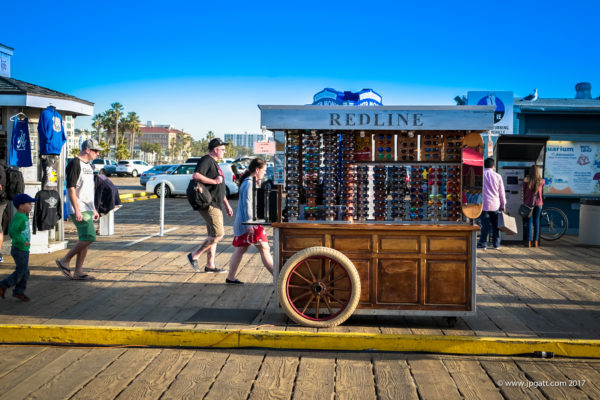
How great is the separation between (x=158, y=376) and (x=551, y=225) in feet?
38.6

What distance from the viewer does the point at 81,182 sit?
24.8ft

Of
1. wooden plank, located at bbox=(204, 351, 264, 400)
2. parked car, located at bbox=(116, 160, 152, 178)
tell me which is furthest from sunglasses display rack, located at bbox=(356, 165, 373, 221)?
parked car, located at bbox=(116, 160, 152, 178)

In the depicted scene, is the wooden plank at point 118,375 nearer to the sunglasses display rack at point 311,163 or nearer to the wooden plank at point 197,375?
the wooden plank at point 197,375

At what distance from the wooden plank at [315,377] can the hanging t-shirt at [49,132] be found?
671 cm

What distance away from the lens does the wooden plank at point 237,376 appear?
13.3 feet

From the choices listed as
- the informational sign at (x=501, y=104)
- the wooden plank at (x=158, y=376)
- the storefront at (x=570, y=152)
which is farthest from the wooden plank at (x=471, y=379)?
the storefront at (x=570, y=152)

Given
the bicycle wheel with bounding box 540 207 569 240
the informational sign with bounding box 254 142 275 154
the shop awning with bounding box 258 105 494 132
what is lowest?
the bicycle wheel with bounding box 540 207 569 240

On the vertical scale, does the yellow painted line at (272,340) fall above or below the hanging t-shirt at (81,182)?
below

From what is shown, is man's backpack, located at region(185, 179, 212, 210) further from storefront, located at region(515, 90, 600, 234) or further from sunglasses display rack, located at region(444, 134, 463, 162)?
storefront, located at region(515, 90, 600, 234)

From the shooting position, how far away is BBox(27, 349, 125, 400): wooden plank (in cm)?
402

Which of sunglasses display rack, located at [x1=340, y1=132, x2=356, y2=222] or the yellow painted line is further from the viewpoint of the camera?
sunglasses display rack, located at [x1=340, y1=132, x2=356, y2=222]

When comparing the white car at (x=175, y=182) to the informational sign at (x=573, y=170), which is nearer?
the informational sign at (x=573, y=170)

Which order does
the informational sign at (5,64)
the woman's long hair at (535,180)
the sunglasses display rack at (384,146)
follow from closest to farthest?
the sunglasses display rack at (384,146) < the woman's long hair at (535,180) < the informational sign at (5,64)

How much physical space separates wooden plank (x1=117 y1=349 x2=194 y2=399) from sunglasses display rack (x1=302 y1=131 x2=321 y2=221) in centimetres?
224
